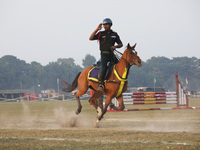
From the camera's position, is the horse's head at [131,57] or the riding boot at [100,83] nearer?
the horse's head at [131,57]

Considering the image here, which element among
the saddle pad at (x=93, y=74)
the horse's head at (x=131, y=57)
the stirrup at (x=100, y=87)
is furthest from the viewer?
the saddle pad at (x=93, y=74)

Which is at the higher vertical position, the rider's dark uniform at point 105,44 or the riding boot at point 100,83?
the rider's dark uniform at point 105,44

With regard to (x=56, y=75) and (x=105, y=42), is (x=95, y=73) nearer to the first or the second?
(x=105, y=42)

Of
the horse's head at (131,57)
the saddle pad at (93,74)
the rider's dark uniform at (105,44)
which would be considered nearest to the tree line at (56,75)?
the saddle pad at (93,74)

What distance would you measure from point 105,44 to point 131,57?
3.85ft

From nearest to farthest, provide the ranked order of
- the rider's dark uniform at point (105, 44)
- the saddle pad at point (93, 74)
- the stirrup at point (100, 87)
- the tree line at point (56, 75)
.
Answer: the stirrup at point (100, 87) < the rider's dark uniform at point (105, 44) < the saddle pad at point (93, 74) < the tree line at point (56, 75)

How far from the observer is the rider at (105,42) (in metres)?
12.6

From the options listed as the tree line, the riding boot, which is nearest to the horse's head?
the riding boot

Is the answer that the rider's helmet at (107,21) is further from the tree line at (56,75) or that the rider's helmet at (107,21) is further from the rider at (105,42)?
the tree line at (56,75)

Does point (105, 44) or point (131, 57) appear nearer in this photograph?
point (131, 57)

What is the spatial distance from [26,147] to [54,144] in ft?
2.12

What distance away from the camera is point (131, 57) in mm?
12008

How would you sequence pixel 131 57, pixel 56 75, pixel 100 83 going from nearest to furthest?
pixel 131 57
pixel 100 83
pixel 56 75

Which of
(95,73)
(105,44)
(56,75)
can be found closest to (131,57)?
(105,44)
